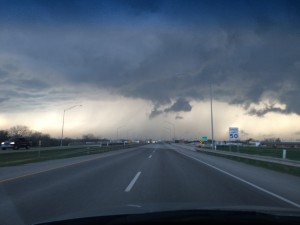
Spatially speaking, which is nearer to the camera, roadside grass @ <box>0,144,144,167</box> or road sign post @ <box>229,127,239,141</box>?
roadside grass @ <box>0,144,144,167</box>

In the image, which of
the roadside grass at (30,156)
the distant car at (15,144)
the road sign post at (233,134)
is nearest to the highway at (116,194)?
the roadside grass at (30,156)

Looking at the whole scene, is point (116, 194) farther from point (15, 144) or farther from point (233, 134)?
point (15, 144)

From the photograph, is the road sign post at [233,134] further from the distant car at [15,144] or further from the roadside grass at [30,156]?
the distant car at [15,144]

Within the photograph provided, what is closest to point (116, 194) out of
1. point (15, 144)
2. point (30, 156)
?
point (30, 156)

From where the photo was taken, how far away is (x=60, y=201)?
10273 millimetres

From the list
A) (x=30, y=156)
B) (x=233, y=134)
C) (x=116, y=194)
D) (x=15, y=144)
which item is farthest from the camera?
(x=15, y=144)

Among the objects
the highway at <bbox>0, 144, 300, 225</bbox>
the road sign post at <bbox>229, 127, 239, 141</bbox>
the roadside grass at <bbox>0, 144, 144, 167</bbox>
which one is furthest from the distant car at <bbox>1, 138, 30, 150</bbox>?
the highway at <bbox>0, 144, 300, 225</bbox>

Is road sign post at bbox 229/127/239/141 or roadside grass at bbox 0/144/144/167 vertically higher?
road sign post at bbox 229/127/239/141

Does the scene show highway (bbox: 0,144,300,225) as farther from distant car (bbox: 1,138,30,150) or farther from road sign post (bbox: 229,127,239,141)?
distant car (bbox: 1,138,30,150)

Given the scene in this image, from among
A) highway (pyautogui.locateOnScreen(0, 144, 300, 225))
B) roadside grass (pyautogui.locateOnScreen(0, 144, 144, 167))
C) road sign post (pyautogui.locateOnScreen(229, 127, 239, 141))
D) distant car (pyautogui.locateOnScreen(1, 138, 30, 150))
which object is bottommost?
highway (pyautogui.locateOnScreen(0, 144, 300, 225))

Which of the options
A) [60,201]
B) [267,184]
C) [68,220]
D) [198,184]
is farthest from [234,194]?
[68,220]

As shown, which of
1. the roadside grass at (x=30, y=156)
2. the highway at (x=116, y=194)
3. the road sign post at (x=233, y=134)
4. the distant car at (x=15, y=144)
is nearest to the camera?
the highway at (x=116, y=194)

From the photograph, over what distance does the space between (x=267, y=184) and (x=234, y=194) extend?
3769 millimetres

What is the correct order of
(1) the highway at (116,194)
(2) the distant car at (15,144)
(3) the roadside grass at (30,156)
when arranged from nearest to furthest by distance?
(1) the highway at (116,194) < (3) the roadside grass at (30,156) < (2) the distant car at (15,144)
